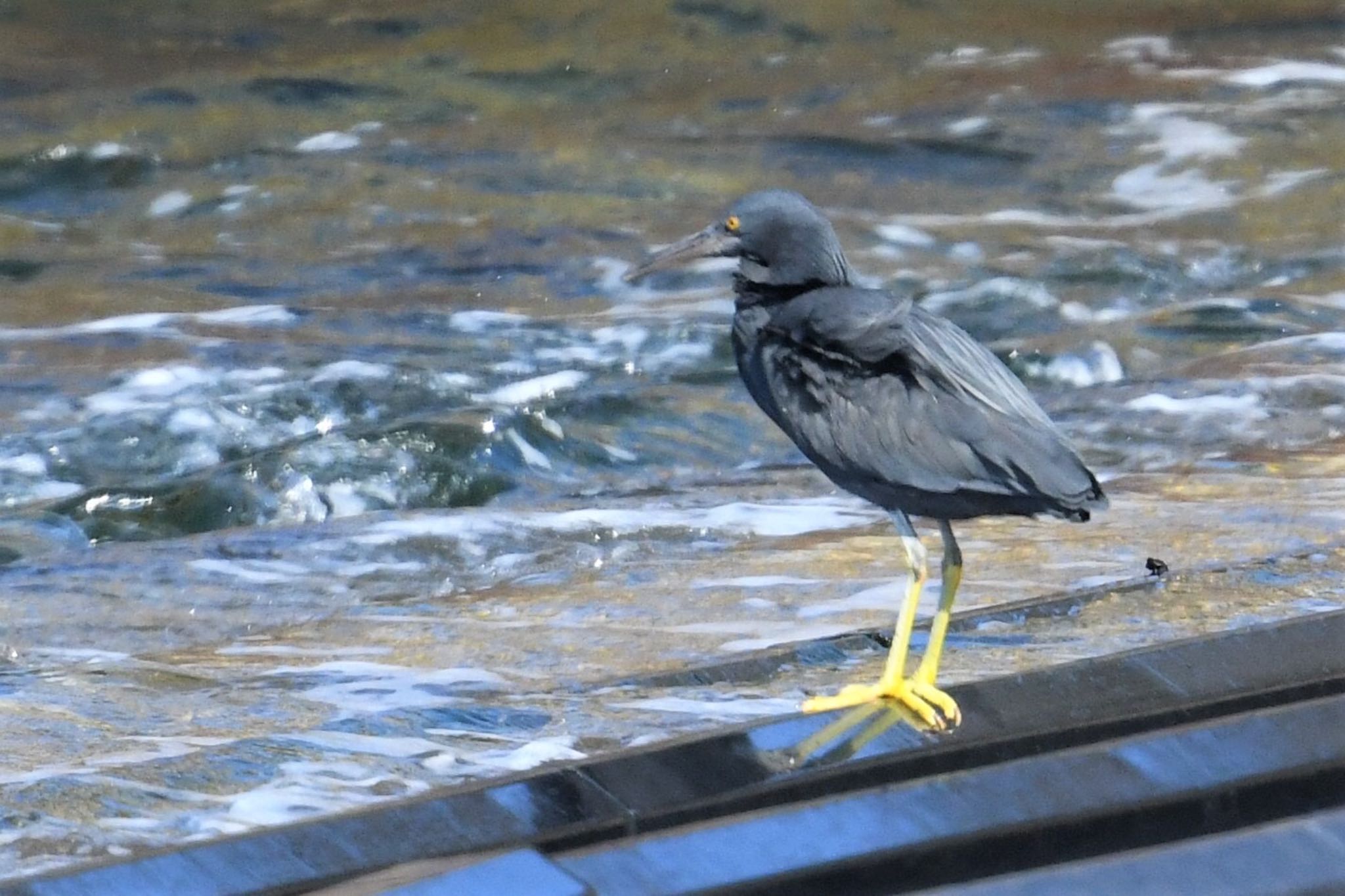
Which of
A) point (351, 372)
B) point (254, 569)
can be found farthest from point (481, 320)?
point (254, 569)

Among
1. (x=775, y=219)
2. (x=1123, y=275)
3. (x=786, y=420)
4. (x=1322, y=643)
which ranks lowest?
Result: (x=1123, y=275)

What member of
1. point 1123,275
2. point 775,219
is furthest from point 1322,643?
point 1123,275

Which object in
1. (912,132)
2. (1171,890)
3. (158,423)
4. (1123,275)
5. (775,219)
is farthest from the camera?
(912,132)

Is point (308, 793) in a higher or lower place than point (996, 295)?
higher

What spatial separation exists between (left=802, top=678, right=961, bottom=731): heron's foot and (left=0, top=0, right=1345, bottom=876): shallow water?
0.71ft

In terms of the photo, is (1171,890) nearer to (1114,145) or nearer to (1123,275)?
(1123,275)

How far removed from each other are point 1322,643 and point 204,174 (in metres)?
9.74

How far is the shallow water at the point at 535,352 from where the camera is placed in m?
4.21

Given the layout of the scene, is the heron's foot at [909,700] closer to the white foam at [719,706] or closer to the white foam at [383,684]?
the white foam at [719,706]

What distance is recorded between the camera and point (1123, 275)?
10.5 meters

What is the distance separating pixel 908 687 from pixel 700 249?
3.46 feet

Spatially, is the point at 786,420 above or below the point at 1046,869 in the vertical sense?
above

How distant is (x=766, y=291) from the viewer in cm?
393

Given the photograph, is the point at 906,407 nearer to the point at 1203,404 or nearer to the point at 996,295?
the point at 1203,404
